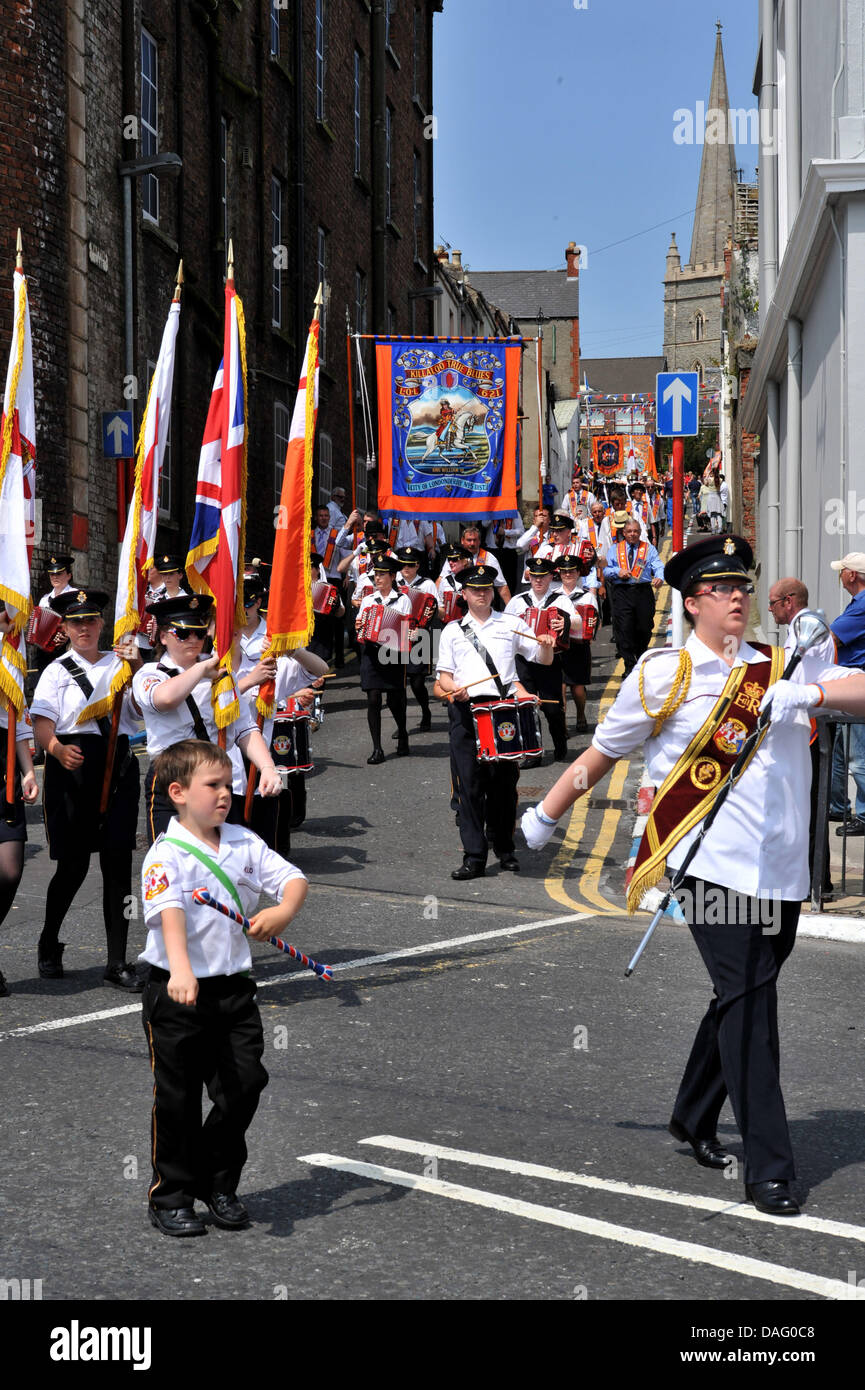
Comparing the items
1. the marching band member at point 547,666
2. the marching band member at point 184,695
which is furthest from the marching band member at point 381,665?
the marching band member at point 184,695

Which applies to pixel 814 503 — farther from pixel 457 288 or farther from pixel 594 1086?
pixel 457 288

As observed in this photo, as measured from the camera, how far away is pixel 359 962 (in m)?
8.33

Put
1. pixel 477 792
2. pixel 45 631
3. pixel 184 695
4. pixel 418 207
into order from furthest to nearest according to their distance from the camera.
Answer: pixel 418 207, pixel 45 631, pixel 477 792, pixel 184 695

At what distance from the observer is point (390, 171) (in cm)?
3484

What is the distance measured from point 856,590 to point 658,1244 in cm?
703

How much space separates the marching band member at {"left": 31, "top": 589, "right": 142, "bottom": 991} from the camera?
315 inches

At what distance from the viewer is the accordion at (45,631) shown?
14336mm

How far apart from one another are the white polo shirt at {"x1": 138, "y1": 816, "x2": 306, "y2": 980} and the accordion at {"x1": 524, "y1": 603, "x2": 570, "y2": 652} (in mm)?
10062

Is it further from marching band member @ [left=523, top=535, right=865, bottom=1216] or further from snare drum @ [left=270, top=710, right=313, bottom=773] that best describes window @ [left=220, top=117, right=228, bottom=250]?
marching band member @ [left=523, top=535, right=865, bottom=1216]

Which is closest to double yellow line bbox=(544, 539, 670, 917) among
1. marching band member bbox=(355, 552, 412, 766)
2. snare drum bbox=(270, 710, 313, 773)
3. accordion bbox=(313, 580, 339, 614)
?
snare drum bbox=(270, 710, 313, 773)

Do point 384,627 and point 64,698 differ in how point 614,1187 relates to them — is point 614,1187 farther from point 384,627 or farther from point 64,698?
point 384,627

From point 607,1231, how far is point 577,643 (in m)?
11.6

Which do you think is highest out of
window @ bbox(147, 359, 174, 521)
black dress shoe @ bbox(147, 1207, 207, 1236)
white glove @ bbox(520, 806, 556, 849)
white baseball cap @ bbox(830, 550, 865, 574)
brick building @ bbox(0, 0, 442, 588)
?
brick building @ bbox(0, 0, 442, 588)

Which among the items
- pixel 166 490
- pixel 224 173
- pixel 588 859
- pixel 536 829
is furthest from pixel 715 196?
pixel 536 829
